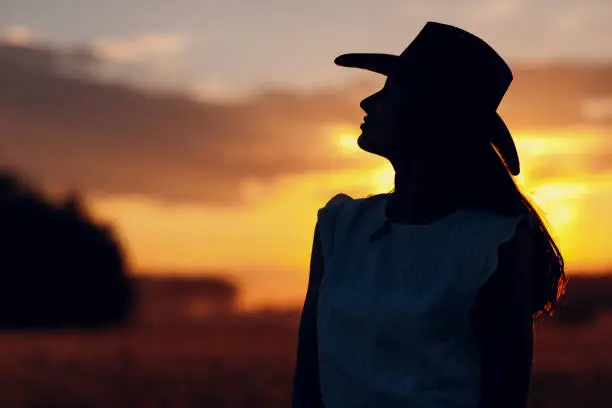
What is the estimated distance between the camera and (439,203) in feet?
9.46

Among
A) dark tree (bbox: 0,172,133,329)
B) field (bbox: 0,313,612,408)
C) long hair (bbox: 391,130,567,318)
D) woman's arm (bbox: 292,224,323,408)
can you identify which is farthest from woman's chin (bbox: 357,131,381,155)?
dark tree (bbox: 0,172,133,329)

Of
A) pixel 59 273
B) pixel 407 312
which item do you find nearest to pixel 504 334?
pixel 407 312

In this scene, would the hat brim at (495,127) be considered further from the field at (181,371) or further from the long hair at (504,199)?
the field at (181,371)

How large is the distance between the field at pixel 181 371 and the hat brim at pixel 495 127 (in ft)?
27.7

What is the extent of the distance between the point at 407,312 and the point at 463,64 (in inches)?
28.6

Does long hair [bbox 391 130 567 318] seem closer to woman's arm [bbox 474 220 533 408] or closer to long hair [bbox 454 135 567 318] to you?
long hair [bbox 454 135 567 318]

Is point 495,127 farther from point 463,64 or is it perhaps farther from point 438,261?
point 438,261

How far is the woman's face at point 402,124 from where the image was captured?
9.30 feet

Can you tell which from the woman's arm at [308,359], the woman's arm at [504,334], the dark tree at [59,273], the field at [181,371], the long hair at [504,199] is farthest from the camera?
the dark tree at [59,273]

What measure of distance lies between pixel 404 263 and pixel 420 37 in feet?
2.15

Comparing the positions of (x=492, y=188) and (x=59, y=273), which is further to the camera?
(x=59, y=273)

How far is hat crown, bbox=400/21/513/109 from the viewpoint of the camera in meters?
2.83

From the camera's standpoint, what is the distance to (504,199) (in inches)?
112

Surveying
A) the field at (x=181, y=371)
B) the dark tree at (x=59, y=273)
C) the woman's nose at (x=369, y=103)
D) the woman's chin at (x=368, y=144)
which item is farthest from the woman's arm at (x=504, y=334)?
the dark tree at (x=59, y=273)
